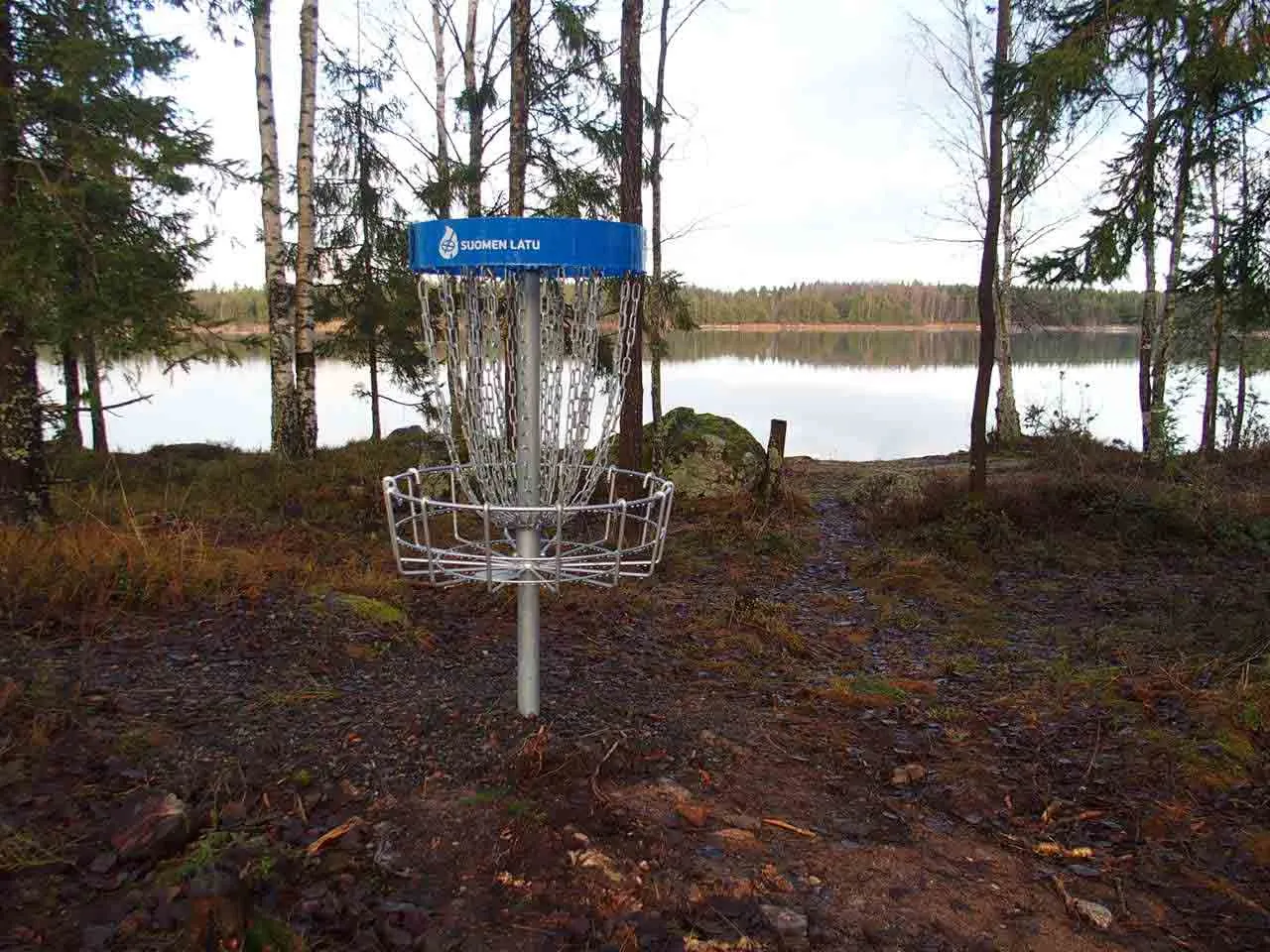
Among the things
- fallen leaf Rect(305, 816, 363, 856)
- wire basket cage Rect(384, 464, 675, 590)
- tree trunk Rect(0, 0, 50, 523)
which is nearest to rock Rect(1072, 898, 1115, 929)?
wire basket cage Rect(384, 464, 675, 590)

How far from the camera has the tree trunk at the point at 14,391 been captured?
671 centimetres

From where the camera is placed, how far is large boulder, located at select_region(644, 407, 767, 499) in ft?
36.3

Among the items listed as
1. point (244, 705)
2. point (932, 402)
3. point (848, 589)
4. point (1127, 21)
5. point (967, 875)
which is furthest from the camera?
point (932, 402)

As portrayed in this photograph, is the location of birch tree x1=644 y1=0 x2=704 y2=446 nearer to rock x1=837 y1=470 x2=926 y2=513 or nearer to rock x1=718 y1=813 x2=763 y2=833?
rock x1=837 y1=470 x2=926 y2=513

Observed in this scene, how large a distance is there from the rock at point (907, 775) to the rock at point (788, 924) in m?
1.27

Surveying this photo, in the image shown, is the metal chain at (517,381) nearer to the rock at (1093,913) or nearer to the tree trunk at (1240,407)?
the rock at (1093,913)

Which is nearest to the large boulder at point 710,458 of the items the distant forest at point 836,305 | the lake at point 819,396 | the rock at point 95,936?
the lake at point 819,396

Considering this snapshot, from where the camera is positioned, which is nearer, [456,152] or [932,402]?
[456,152]

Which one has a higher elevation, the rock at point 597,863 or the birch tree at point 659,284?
the birch tree at point 659,284

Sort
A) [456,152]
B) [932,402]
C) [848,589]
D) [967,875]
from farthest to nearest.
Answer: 1. [932,402]
2. [456,152]
3. [848,589]
4. [967,875]

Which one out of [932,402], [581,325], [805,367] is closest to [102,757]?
[581,325]

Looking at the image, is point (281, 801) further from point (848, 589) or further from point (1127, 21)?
point (1127, 21)

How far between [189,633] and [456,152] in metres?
13.4

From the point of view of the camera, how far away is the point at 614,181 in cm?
1255
